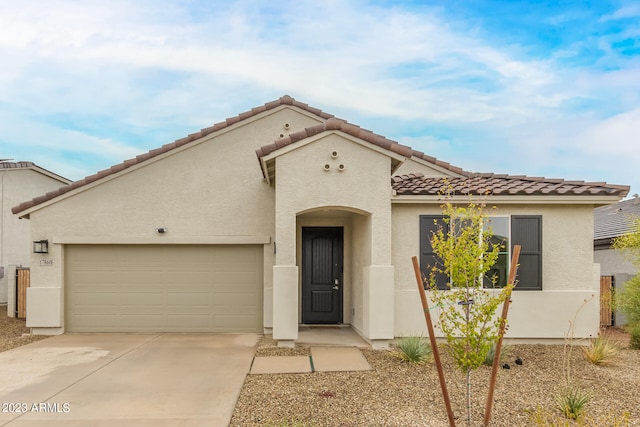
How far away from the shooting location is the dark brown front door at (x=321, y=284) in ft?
39.8

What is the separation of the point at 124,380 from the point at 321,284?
19.4 feet

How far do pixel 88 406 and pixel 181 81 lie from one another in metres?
12.2

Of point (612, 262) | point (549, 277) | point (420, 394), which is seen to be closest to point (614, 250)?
point (612, 262)

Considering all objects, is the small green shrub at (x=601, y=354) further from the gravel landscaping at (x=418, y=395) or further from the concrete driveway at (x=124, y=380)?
the concrete driveway at (x=124, y=380)

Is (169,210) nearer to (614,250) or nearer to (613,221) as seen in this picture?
(614,250)

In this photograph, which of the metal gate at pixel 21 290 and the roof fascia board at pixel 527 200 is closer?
the roof fascia board at pixel 527 200

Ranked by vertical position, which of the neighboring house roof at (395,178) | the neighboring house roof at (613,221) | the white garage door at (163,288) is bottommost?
the white garage door at (163,288)

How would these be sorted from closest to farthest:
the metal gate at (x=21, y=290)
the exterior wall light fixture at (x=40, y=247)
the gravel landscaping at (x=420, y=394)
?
1. the gravel landscaping at (x=420, y=394)
2. the exterior wall light fixture at (x=40, y=247)
3. the metal gate at (x=21, y=290)

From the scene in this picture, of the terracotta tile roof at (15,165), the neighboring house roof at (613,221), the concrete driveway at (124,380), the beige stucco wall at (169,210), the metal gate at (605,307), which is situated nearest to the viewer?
the concrete driveway at (124,380)

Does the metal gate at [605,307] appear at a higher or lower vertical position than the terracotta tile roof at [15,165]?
lower

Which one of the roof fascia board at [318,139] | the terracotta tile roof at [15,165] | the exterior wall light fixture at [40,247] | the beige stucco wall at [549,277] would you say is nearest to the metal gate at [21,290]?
the exterior wall light fixture at [40,247]

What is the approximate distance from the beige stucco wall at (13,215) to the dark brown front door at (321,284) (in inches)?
509

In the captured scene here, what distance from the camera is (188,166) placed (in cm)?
1171

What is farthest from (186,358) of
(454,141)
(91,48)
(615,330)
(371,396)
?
(454,141)
